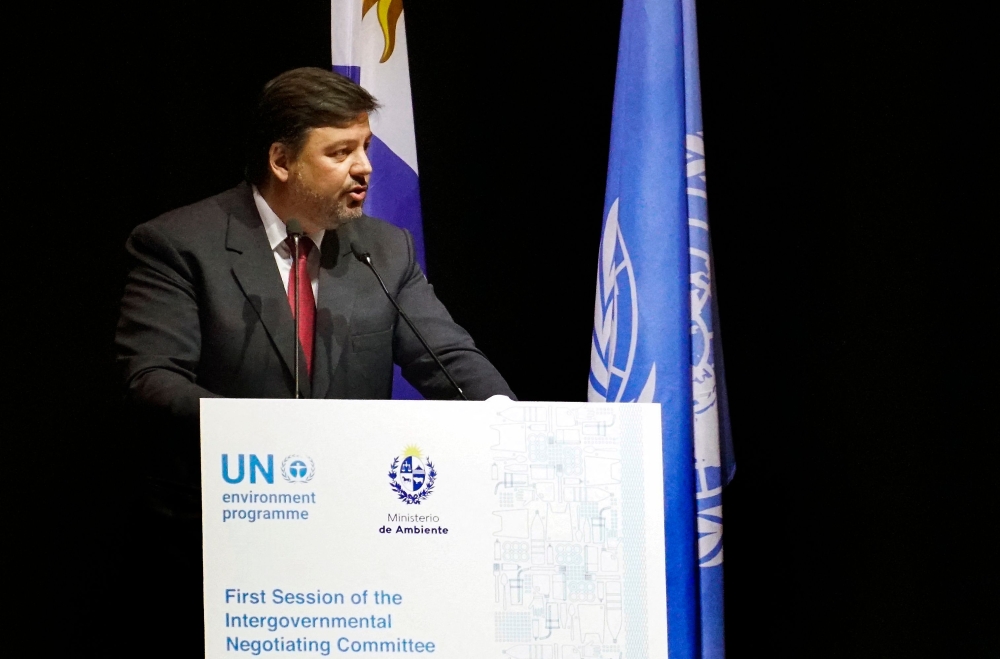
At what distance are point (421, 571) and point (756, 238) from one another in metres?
1.55

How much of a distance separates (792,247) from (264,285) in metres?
1.53

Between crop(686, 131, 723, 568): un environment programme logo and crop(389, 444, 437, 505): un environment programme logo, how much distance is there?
1.03m

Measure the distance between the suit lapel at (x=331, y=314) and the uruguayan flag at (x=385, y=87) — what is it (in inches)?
7.4

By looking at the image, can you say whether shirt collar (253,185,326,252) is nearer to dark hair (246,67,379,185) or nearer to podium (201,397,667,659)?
dark hair (246,67,379,185)

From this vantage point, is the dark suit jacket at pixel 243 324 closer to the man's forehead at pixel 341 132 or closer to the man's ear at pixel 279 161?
the man's ear at pixel 279 161

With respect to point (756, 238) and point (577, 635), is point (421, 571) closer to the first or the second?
point (577, 635)

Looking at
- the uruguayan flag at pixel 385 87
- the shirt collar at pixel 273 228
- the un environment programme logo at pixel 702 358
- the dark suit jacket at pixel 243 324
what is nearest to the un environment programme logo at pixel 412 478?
the dark suit jacket at pixel 243 324

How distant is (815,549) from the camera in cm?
274

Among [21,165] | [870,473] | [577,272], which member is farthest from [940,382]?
[21,165]

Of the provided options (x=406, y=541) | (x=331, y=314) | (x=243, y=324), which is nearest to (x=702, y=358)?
(x=331, y=314)

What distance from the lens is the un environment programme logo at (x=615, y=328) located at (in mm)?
2494

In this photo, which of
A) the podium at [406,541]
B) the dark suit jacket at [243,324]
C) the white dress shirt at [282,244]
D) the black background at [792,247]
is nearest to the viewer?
the podium at [406,541]

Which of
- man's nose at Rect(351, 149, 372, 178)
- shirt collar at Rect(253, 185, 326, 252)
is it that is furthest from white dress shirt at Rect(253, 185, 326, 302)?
man's nose at Rect(351, 149, 372, 178)

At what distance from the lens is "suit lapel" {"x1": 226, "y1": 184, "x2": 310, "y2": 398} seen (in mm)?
2359
